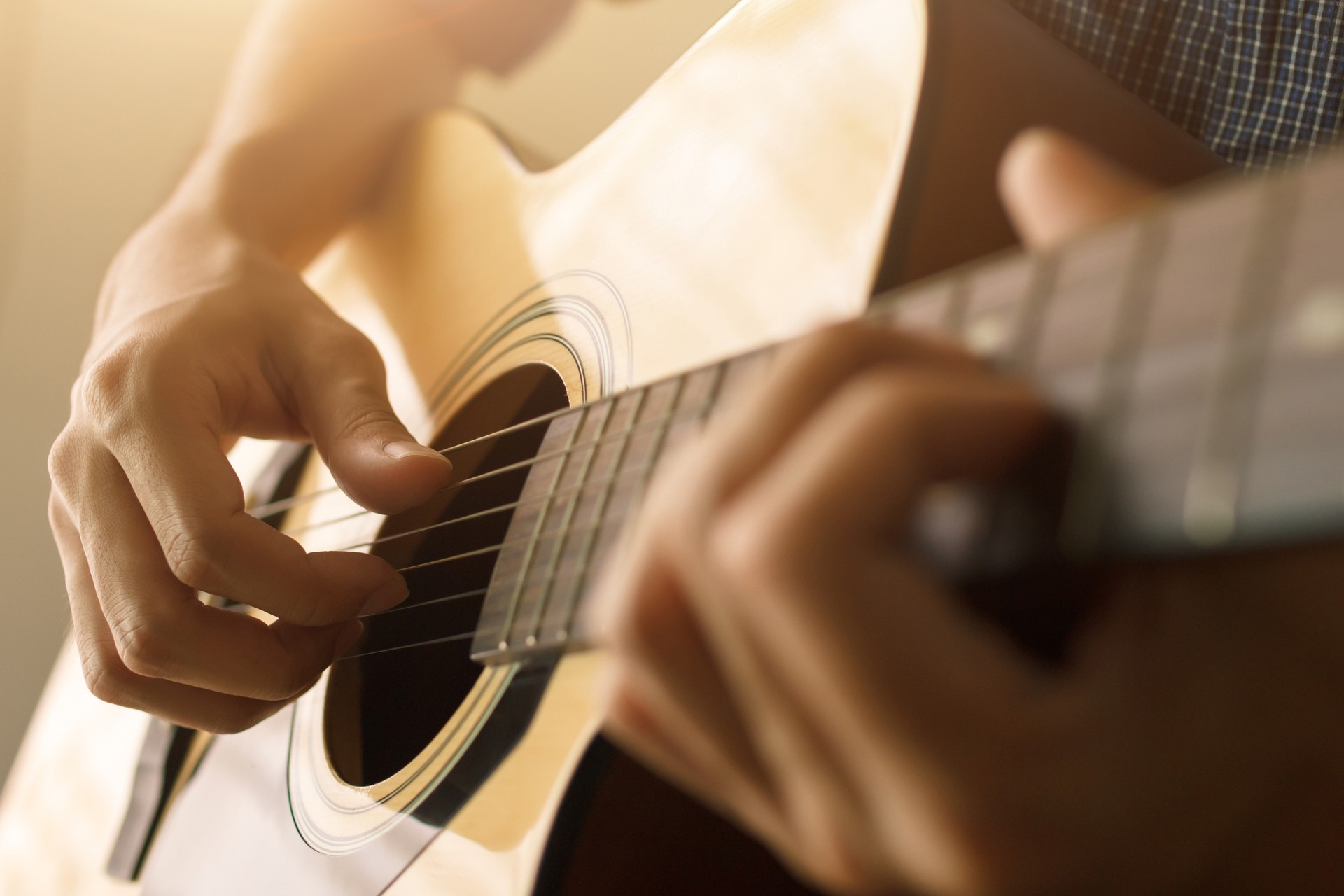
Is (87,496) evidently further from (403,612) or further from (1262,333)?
(1262,333)

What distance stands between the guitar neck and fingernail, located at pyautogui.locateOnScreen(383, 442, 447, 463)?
34 centimetres

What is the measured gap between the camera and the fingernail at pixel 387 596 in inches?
24.2

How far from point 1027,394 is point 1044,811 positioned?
4.6 inches

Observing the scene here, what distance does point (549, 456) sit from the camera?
53 cm

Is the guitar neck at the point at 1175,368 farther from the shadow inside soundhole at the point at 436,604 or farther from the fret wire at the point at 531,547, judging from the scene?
the shadow inside soundhole at the point at 436,604

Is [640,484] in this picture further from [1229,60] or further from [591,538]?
[1229,60]

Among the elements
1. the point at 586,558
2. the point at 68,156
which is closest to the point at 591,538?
the point at 586,558

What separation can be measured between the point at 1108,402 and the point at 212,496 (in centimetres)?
54

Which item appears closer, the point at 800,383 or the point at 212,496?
the point at 800,383

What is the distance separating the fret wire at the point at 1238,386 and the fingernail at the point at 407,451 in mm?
442

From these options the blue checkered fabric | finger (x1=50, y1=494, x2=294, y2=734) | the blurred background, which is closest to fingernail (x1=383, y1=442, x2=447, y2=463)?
finger (x1=50, y1=494, x2=294, y2=734)

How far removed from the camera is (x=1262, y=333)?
247 millimetres

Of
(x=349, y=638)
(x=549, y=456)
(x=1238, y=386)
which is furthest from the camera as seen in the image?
(x=349, y=638)

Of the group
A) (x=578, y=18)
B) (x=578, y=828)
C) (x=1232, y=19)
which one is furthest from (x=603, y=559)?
(x=578, y=18)
